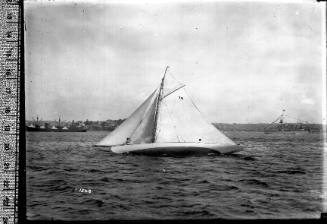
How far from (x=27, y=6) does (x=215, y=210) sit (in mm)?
3258

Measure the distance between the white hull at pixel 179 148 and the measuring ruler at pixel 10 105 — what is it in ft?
3.96

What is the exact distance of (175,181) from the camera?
4.45m

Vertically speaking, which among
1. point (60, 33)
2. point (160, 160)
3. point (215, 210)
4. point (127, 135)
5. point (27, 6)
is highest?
point (27, 6)

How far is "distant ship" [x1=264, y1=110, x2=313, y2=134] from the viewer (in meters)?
4.51

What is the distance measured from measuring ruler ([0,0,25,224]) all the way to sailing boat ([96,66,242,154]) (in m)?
1.05

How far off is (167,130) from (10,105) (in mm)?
1930

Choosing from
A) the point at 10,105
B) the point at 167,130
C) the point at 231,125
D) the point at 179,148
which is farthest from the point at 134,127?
the point at 10,105

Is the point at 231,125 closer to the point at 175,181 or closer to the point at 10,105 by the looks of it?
the point at 175,181

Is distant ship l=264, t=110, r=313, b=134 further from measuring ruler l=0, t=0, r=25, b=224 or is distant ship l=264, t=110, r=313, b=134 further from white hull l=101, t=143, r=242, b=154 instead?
measuring ruler l=0, t=0, r=25, b=224

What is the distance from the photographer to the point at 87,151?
4.65 m

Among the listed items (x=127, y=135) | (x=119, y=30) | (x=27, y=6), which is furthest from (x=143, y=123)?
(x=27, y=6)

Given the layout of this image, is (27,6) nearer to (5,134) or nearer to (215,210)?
(5,134)

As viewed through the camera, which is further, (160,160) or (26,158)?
(160,160)

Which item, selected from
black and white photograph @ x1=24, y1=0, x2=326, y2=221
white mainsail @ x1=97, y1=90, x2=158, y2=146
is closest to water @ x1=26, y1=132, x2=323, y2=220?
black and white photograph @ x1=24, y1=0, x2=326, y2=221
